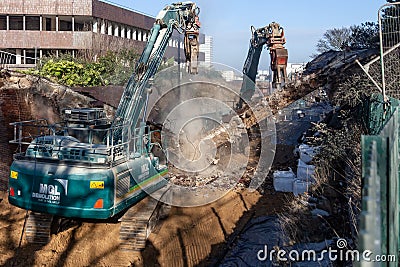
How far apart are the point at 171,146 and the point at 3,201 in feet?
14.8

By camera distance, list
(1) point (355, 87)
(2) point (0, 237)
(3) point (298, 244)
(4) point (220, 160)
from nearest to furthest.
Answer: (3) point (298, 244) < (2) point (0, 237) < (1) point (355, 87) < (4) point (220, 160)

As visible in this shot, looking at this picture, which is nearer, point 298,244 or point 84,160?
point 298,244

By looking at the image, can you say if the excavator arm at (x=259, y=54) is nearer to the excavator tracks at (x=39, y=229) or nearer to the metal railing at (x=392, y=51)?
the metal railing at (x=392, y=51)

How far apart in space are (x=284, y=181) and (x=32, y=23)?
80.5ft

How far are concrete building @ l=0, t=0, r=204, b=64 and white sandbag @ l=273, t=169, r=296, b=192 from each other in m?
17.3

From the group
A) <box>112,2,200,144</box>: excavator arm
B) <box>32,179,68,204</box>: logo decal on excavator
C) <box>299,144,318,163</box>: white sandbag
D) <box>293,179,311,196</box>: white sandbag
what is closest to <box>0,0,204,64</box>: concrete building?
<box>112,2,200,144</box>: excavator arm

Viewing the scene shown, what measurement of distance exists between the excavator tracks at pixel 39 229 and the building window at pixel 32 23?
24021 millimetres

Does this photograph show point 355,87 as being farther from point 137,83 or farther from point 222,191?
point 137,83

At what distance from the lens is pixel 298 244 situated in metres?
6.45

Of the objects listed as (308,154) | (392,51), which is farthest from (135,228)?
(392,51)

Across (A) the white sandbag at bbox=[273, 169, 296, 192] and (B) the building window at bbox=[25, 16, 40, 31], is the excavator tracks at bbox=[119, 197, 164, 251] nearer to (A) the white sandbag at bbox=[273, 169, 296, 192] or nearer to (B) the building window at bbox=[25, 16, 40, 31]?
(A) the white sandbag at bbox=[273, 169, 296, 192]

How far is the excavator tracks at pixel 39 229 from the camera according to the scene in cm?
865

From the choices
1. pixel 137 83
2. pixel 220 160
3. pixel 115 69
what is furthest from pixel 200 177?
pixel 115 69

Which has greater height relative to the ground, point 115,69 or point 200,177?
point 115,69
